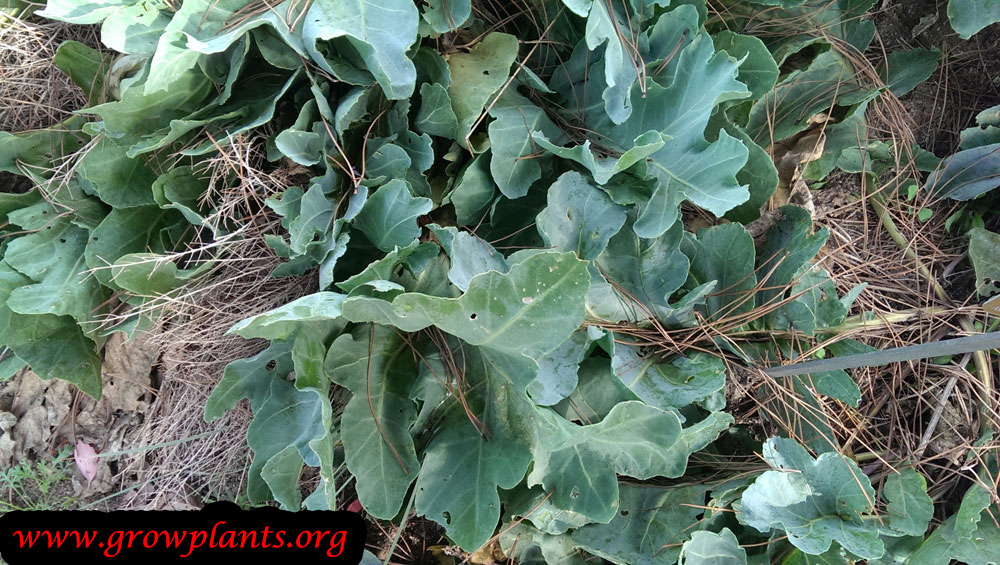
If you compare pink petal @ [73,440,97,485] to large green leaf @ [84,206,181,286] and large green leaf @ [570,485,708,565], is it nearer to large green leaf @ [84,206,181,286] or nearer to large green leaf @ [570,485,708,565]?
large green leaf @ [84,206,181,286]

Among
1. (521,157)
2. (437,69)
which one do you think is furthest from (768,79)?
(437,69)

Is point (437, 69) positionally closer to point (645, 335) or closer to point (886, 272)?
point (645, 335)

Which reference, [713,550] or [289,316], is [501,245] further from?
[713,550]

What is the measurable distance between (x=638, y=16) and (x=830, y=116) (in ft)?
2.07

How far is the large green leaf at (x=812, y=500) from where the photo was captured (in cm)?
137

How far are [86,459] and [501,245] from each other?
141cm

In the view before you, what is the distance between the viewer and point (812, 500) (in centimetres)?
145

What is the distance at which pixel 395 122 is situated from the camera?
1.44m

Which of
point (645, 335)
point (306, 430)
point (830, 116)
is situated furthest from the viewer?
point (830, 116)

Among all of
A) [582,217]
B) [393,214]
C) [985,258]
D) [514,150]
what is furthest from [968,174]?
[393,214]

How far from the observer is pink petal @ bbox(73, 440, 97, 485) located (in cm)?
191

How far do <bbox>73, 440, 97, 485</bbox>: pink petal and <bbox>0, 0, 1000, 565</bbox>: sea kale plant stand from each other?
14.7 inches

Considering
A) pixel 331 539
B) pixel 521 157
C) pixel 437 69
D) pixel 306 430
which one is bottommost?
pixel 331 539

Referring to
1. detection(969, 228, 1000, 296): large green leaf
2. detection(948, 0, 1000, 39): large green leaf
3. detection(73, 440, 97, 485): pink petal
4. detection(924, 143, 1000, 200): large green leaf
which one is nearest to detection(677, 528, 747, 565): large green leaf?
detection(969, 228, 1000, 296): large green leaf
